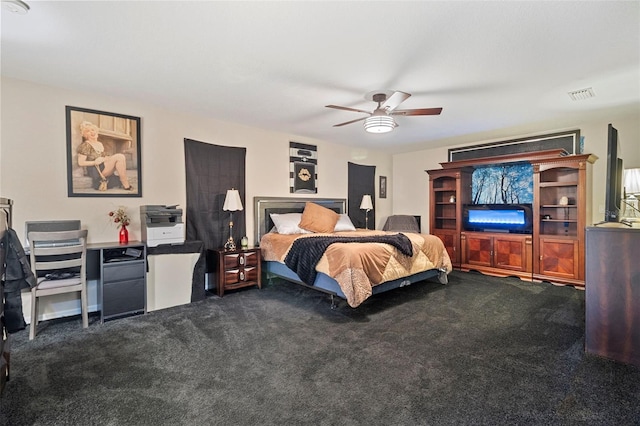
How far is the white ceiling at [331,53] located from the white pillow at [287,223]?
5.78 ft

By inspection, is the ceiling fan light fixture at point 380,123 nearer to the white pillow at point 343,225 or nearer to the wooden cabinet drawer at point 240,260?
the white pillow at point 343,225

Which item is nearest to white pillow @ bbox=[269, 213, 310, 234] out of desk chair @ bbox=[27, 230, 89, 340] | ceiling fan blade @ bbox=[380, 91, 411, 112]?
ceiling fan blade @ bbox=[380, 91, 411, 112]

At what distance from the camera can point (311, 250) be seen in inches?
150

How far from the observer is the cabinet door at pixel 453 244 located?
593 centimetres

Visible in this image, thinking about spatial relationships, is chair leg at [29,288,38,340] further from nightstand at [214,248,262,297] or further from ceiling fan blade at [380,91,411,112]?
ceiling fan blade at [380,91,411,112]

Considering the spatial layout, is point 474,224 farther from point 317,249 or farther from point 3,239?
point 3,239

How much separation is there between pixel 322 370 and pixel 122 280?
2.49 m

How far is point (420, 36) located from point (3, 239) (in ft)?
10.1

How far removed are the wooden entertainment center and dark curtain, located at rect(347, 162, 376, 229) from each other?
59.5 inches

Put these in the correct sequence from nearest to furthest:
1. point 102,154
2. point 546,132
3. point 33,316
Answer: point 33,316 < point 102,154 < point 546,132

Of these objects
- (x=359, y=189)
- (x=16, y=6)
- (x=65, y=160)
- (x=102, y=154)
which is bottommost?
(x=359, y=189)

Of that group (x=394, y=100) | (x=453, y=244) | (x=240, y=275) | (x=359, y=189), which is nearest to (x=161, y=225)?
(x=240, y=275)

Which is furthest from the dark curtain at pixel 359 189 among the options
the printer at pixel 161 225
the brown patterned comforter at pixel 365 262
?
the printer at pixel 161 225

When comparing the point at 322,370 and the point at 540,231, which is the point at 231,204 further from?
the point at 540,231
